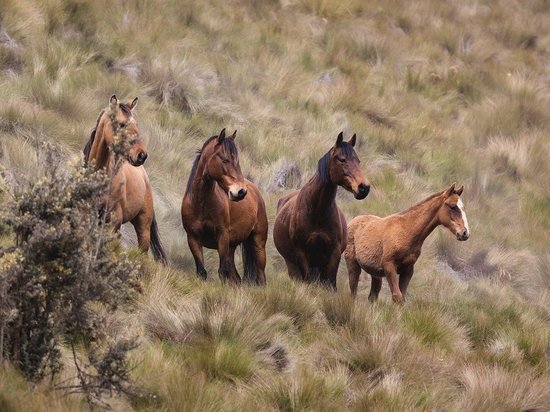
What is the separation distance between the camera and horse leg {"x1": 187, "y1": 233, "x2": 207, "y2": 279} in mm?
10538

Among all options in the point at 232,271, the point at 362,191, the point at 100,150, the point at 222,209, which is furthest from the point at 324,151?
the point at 100,150

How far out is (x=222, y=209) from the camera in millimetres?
10648

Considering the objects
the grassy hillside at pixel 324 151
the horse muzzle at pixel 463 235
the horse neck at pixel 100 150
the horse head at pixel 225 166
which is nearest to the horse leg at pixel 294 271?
the grassy hillside at pixel 324 151

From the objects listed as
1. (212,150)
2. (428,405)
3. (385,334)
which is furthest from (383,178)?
(428,405)

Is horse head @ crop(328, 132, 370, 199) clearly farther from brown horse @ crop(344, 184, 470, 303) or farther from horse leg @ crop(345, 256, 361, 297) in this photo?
horse leg @ crop(345, 256, 361, 297)

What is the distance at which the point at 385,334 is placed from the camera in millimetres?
8594

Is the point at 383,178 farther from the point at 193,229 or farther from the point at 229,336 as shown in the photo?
the point at 229,336

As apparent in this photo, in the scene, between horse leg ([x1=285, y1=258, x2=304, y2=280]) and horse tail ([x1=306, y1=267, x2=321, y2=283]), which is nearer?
horse tail ([x1=306, y1=267, x2=321, y2=283])

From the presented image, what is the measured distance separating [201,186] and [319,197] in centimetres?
124

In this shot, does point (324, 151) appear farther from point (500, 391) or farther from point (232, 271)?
point (500, 391)

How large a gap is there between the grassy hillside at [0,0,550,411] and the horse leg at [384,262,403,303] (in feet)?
0.53

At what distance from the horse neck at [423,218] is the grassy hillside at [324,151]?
719mm

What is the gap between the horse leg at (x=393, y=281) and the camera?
35.4 ft

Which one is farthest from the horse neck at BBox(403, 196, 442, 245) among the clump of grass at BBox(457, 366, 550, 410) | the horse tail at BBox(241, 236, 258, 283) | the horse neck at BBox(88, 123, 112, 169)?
the horse neck at BBox(88, 123, 112, 169)
